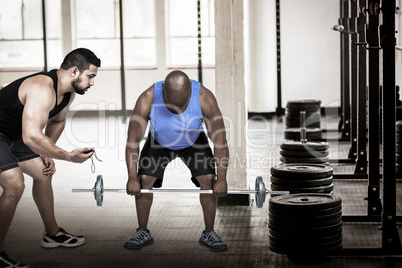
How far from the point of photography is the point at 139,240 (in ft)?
12.2

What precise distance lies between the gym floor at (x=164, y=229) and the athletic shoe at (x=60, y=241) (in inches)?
1.7

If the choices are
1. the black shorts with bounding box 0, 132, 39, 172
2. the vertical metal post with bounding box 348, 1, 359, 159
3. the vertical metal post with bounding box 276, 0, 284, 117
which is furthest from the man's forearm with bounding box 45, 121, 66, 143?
the vertical metal post with bounding box 276, 0, 284, 117

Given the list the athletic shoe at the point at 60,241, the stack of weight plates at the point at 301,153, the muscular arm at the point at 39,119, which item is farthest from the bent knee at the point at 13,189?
the stack of weight plates at the point at 301,153

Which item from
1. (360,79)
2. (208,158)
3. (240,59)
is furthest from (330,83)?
(208,158)

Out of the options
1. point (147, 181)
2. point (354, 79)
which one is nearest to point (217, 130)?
point (147, 181)

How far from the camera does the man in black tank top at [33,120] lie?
3164 mm

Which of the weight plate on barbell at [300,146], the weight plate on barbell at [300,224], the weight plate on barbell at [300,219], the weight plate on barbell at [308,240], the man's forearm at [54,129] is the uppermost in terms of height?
the man's forearm at [54,129]

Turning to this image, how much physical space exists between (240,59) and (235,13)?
293 millimetres

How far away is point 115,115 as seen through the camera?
37.0 feet

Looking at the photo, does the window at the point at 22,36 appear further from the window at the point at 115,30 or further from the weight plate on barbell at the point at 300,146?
the weight plate on barbell at the point at 300,146

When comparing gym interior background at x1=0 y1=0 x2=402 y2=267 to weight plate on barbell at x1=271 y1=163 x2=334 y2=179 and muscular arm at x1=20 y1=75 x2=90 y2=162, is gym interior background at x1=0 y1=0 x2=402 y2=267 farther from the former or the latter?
muscular arm at x1=20 y1=75 x2=90 y2=162

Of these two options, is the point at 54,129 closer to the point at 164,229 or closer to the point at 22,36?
the point at 164,229

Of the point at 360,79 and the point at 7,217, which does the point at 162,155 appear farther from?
the point at 360,79

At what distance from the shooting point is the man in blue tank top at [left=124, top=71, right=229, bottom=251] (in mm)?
3482
